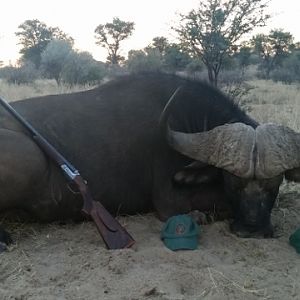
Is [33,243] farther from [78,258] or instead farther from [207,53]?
[207,53]

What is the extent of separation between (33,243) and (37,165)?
2.14 ft

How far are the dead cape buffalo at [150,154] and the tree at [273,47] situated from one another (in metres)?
33.3

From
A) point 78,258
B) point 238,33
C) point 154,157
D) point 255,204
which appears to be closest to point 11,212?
point 78,258

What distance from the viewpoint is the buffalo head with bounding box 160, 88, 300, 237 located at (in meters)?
3.91

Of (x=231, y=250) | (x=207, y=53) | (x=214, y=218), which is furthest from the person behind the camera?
(x=207, y=53)

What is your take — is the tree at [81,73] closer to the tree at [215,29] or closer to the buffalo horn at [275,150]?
the tree at [215,29]

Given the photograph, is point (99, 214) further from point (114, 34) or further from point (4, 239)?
point (114, 34)

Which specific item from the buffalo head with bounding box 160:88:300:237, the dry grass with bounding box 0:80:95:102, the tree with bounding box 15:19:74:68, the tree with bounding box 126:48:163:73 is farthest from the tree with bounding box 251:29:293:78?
the buffalo head with bounding box 160:88:300:237

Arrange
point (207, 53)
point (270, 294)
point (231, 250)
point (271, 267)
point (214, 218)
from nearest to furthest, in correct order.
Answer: point (270, 294) < point (271, 267) < point (231, 250) < point (214, 218) < point (207, 53)

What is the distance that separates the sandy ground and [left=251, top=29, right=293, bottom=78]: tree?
3430cm

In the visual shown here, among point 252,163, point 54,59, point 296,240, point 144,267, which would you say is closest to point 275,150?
point 252,163

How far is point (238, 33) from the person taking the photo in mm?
13516

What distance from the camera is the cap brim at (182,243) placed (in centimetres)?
382

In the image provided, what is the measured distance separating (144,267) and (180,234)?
1.78 feet
